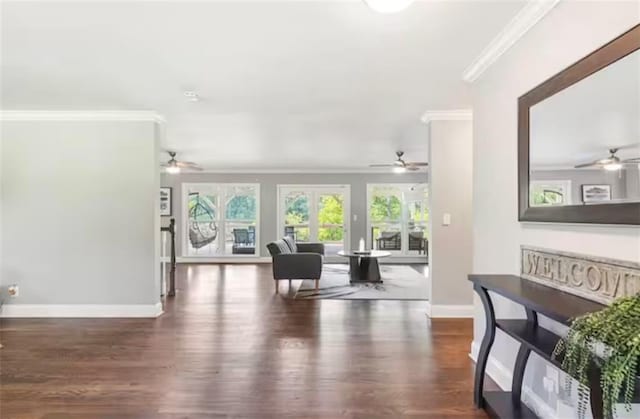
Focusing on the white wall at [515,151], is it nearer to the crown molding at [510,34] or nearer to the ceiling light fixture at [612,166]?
the crown molding at [510,34]

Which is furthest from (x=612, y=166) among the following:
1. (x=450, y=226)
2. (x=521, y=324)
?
(x=450, y=226)

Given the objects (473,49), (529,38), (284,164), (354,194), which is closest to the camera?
(529,38)

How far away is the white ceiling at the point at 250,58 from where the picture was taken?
2150 mm

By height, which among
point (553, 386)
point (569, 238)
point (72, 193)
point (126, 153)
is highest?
point (126, 153)

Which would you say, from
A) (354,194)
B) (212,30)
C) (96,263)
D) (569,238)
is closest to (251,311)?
(96,263)

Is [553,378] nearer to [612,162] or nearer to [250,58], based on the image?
[612,162]

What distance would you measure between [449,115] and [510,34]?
1.94m

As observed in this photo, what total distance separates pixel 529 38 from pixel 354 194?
721 centimetres

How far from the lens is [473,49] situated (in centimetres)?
262

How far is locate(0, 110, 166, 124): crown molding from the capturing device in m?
4.25

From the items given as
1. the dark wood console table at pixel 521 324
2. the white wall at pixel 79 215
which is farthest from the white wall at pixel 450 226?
the white wall at pixel 79 215

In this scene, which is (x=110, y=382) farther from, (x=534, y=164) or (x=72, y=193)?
(x=534, y=164)

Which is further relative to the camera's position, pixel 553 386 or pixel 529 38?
pixel 529 38

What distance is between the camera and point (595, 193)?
5.65 ft
